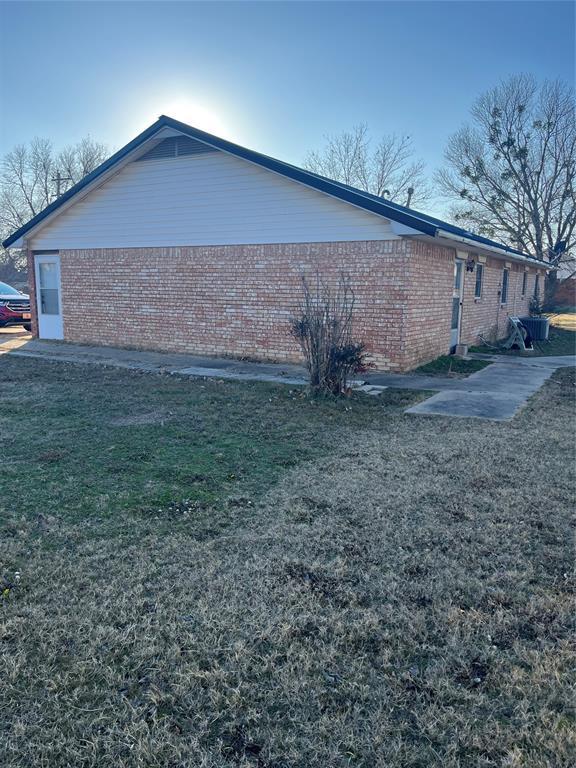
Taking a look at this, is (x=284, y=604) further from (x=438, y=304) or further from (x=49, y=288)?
(x=49, y=288)

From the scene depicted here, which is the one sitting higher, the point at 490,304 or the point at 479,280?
the point at 479,280

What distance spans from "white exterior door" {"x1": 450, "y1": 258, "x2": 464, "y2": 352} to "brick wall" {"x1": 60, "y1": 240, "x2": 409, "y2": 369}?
313 cm

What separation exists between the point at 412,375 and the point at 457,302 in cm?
376

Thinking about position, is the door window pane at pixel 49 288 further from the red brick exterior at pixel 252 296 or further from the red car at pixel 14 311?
the red car at pixel 14 311

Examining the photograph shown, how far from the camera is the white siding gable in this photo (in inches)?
416

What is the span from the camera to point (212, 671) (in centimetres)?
233

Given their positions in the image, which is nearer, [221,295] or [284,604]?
[284,604]

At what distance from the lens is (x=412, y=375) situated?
33.0 ft

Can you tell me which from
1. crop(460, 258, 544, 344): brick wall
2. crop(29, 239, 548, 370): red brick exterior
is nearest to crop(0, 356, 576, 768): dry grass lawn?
crop(29, 239, 548, 370): red brick exterior

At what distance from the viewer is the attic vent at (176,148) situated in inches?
466

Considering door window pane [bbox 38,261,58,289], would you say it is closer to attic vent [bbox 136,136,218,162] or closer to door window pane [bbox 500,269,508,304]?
attic vent [bbox 136,136,218,162]

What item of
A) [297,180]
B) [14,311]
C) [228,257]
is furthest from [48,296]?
[297,180]

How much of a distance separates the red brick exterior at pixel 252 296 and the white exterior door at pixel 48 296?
240 millimetres

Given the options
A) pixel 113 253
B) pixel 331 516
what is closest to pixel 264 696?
pixel 331 516
